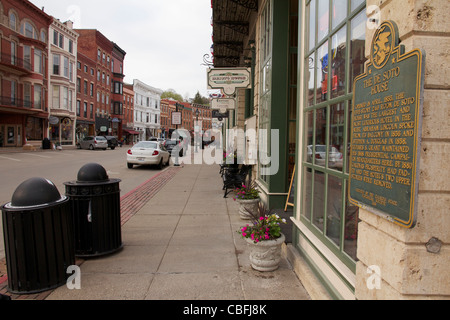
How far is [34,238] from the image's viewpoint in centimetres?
359

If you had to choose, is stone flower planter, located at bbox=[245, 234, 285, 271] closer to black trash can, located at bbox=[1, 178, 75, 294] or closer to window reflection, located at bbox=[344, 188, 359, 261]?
window reflection, located at bbox=[344, 188, 359, 261]

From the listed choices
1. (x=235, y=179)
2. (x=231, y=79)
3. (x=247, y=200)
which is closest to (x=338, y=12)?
(x=247, y=200)

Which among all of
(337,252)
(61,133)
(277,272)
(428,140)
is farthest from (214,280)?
(61,133)

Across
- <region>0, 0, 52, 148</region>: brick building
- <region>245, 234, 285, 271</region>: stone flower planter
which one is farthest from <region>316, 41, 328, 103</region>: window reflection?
<region>0, 0, 52, 148</region>: brick building

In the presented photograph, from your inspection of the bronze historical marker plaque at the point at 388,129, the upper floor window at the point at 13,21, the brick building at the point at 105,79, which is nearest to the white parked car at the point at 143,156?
the bronze historical marker plaque at the point at 388,129

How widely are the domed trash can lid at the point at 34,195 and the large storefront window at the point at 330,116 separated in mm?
2964

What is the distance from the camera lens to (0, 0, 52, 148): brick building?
31.1 metres

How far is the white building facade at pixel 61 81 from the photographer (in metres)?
38.6

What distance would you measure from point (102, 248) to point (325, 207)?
309 cm

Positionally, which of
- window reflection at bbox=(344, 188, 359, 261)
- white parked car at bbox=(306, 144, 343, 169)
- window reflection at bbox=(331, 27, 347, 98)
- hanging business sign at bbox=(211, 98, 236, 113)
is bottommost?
window reflection at bbox=(344, 188, 359, 261)

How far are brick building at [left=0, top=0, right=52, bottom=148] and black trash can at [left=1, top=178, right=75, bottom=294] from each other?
31.9 m

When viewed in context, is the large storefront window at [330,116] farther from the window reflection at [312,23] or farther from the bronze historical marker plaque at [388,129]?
the bronze historical marker plaque at [388,129]

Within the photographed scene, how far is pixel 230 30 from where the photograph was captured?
456 inches

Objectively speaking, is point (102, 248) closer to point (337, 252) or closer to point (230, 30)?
point (337, 252)
